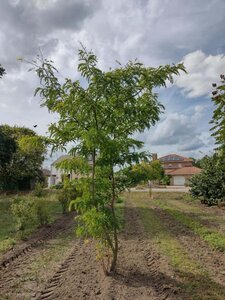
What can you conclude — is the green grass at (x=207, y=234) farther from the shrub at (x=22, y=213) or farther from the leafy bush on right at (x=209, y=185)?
the leafy bush on right at (x=209, y=185)

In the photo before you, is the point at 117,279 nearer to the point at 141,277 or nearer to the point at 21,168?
the point at 141,277

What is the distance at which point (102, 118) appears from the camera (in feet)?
18.2

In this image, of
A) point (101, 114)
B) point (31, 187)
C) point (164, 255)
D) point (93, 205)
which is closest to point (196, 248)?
point (164, 255)

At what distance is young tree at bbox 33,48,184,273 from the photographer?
5254 millimetres

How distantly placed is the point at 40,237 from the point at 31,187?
82.7ft

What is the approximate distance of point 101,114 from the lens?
5.48m

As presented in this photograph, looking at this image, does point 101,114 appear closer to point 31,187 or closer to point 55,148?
point 55,148

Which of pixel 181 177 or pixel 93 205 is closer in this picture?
pixel 93 205

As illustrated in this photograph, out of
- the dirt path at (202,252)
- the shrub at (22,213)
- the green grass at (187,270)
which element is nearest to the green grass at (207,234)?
the dirt path at (202,252)

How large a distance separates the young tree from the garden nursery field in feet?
2.31

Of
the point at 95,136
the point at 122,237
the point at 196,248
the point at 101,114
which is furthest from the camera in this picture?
the point at 122,237

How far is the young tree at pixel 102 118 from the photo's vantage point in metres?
5.25

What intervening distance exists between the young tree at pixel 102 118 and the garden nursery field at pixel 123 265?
703 millimetres

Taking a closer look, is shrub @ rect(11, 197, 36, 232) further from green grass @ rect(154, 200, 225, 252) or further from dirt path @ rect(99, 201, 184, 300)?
green grass @ rect(154, 200, 225, 252)
